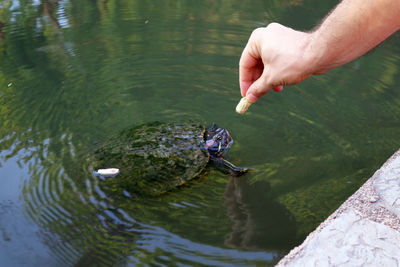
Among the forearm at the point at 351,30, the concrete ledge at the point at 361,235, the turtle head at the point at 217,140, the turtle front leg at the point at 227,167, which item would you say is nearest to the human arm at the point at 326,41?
the forearm at the point at 351,30

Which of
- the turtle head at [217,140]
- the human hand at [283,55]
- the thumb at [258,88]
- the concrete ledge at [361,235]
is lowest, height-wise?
the turtle head at [217,140]

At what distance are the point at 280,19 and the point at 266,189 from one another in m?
3.56

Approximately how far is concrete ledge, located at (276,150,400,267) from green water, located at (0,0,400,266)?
589mm

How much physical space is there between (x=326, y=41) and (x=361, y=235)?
831 millimetres

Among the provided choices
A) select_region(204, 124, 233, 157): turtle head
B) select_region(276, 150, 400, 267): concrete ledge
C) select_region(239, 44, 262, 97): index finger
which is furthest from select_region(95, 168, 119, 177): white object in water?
select_region(276, 150, 400, 267): concrete ledge

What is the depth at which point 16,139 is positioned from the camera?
3045 millimetres

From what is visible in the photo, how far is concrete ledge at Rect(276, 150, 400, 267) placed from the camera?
1436 millimetres

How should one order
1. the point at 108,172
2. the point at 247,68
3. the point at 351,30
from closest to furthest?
the point at 351,30 < the point at 247,68 < the point at 108,172

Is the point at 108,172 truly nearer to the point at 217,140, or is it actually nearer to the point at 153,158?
the point at 153,158

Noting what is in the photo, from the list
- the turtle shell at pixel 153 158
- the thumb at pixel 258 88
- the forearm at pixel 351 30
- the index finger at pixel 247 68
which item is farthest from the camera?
the turtle shell at pixel 153 158

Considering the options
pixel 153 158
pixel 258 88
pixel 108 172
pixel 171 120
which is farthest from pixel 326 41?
pixel 171 120

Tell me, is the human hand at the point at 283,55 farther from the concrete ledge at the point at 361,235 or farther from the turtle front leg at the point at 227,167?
the turtle front leg at the point at 227,167

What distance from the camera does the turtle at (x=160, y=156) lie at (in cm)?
261

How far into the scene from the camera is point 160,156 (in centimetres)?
266
